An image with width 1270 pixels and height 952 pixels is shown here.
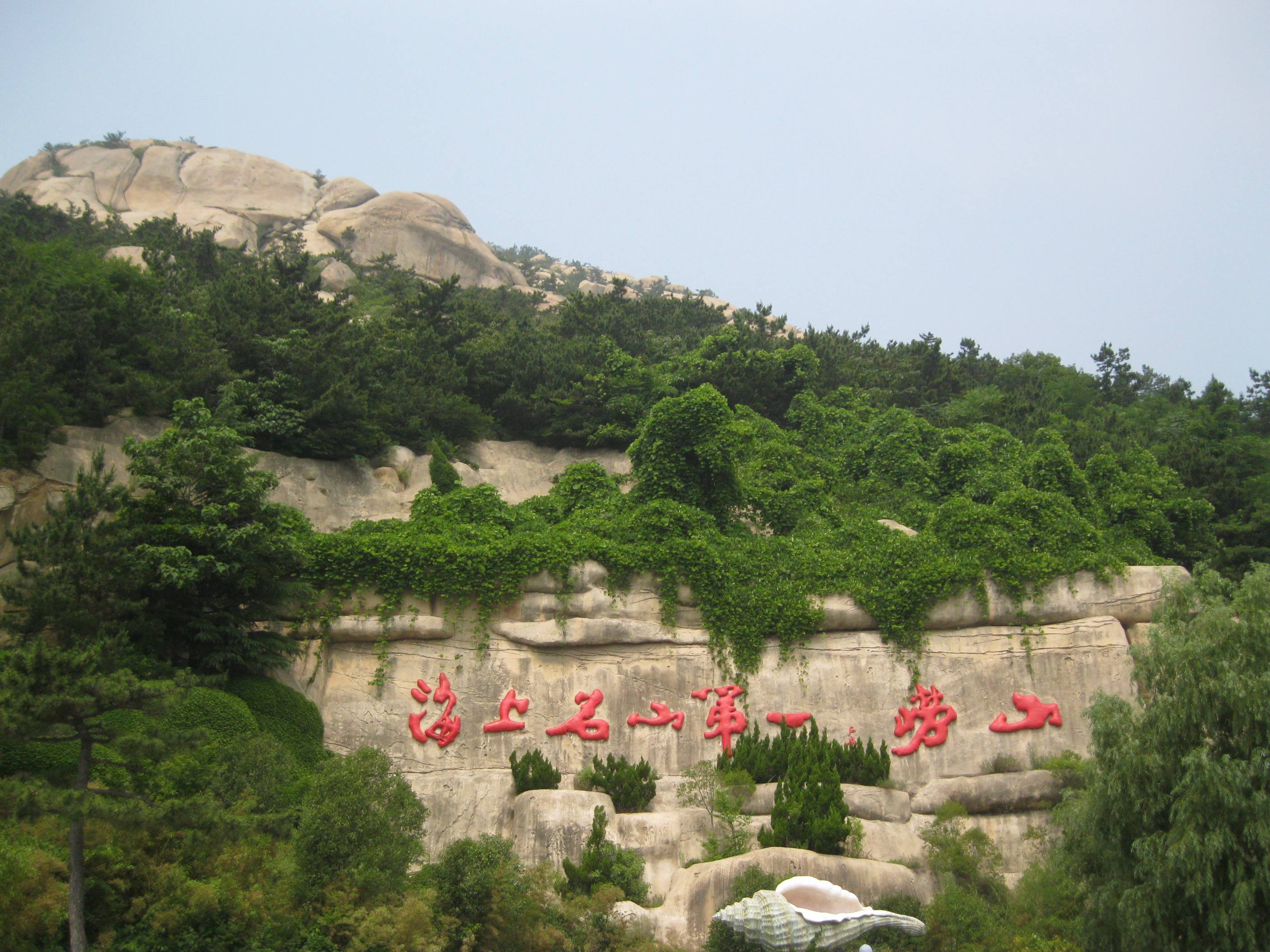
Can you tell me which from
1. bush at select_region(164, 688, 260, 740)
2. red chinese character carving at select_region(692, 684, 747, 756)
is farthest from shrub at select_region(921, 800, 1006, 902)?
bush at select_region(164, 688, 260, 740)

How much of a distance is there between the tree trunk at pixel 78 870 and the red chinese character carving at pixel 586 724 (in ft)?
22.7

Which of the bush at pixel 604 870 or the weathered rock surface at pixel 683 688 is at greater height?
the weathered rock surface at pixel 683 688

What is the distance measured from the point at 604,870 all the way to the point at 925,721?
5.21 m

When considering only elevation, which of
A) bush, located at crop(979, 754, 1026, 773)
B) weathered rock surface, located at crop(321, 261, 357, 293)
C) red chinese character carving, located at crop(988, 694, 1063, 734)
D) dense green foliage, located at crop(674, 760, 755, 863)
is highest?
weathered rock surface, located at crop(321, 261, 357, 293)

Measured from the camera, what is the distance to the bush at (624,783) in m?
13.6

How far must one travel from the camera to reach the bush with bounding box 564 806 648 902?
11969mm

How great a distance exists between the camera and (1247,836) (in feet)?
30.7

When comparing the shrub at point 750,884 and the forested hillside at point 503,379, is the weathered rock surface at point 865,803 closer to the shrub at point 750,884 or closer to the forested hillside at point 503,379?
the shrub at point 750,884

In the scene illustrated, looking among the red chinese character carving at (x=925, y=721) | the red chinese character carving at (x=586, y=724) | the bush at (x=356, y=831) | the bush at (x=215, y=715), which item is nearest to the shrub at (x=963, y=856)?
the red chinese character carving at (x=925, y=721)

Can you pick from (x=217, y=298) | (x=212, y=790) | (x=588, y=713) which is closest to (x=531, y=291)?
(x=217, y=298)

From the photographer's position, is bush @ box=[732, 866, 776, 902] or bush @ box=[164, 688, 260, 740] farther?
bush @ box=[164, 688, 260, 740]

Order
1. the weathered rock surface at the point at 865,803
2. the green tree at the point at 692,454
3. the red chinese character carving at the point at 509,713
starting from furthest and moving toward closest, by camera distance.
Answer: the green tree at the point at 692,454, the red chinese character carving at the point at 509,713, the weathered rock surface at the point at 865,803

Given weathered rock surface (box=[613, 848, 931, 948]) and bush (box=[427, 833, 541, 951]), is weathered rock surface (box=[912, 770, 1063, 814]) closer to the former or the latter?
weathered rock surface (box=[613, 848, 931, 948])

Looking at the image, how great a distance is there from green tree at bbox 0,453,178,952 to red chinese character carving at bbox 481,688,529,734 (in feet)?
14.4
